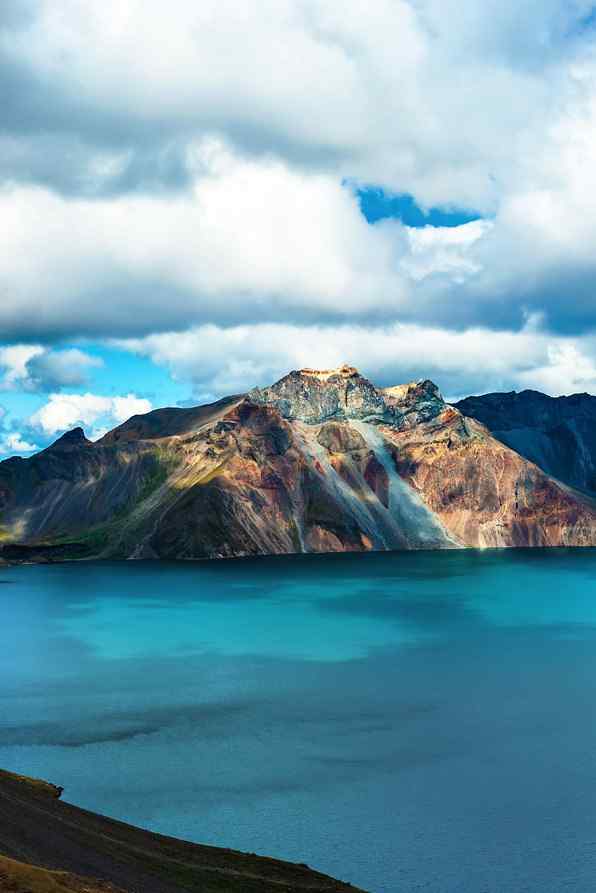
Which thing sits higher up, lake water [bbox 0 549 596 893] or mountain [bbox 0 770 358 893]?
mountain [bbox 0 770 358 893]

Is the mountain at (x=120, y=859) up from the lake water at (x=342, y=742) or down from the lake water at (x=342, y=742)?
up

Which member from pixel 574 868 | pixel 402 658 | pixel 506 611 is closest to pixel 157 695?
pixel 402 658

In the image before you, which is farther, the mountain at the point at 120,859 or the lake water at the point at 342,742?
the lake water at the point at 342,742

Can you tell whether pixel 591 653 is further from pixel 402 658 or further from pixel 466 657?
pixel 402 658

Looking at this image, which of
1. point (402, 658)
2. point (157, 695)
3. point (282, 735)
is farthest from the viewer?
point (402, 658)

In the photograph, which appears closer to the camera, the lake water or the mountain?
the mountain
